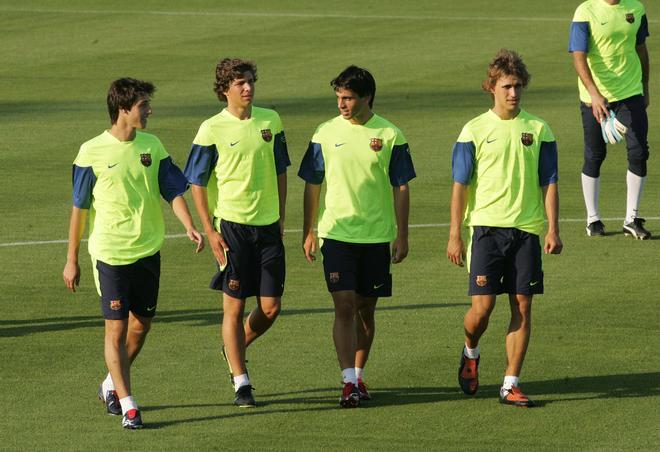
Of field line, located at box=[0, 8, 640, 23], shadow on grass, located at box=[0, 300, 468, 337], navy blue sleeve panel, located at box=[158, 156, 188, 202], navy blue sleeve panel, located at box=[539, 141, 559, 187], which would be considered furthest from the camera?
field line, located at box=[0, 8, 640, 23]

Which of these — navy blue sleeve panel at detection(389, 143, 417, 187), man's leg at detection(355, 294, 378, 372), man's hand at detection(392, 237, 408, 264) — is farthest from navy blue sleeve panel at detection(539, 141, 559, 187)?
man's leg at detection(355, 294, 378, 372)

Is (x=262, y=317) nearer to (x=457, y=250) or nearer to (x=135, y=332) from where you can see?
(x=135, y=332)

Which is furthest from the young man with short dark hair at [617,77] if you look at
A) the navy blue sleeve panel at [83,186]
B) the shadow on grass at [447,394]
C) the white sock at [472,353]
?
the navy blue sleeve panel at [83,186]

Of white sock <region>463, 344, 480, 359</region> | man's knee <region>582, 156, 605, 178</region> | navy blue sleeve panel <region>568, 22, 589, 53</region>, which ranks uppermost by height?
navy blue sleeve panel <region>568, 22, 589, 53</region>

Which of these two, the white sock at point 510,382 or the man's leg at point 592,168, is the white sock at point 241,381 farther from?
the man's leg at point 592,168

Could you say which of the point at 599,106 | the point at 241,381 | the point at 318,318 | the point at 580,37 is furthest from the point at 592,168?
the point at 241,381

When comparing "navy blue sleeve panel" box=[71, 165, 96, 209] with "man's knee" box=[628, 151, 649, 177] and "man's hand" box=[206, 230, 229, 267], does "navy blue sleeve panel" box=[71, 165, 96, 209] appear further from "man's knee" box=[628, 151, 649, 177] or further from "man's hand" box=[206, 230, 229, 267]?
"man's knee" box=[628, 151, 649, 177]

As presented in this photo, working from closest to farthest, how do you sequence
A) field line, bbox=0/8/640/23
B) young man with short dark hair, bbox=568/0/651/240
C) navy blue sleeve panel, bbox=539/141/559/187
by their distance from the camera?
1. navy blue sleeve panel, bbox=539/141/559/187
2. young man with short dark hair, bbox=568/0/651/240
3. field line, bbox=0/8/640/23

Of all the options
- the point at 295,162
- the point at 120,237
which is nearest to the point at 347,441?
the point at 120,237

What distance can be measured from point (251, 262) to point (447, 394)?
4.96 feet

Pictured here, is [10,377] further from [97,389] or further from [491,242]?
[491,242]

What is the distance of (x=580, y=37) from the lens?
48.9ft

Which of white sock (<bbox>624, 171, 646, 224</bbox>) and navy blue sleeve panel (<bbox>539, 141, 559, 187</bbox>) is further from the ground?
navy blue sleeve panel (<bbox>539, 141, 559, 187</bbox>)

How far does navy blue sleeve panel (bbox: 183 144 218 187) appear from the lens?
1016 cm
